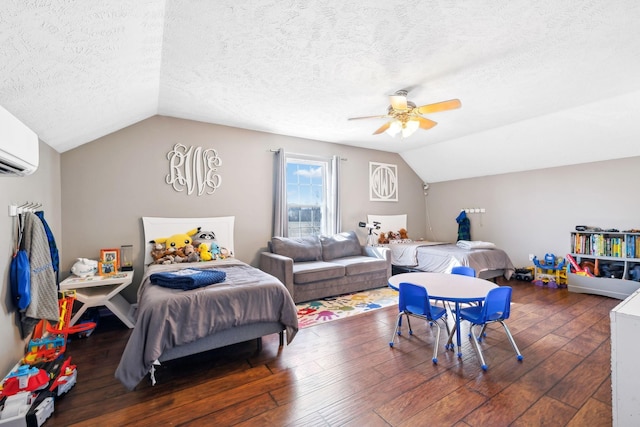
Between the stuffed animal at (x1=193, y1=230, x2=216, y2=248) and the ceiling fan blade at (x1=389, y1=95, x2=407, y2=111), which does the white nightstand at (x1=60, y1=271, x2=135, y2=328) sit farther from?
the ceiling fan blade at (x1=389, y1=95, x2=407, y2=111)

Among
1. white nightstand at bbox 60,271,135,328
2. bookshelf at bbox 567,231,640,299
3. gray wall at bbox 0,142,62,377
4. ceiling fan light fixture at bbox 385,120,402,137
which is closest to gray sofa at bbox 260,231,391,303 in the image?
white nightstand at bbox 60,271,135,328

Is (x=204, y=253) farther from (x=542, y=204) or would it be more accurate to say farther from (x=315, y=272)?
(x=542, y=204)

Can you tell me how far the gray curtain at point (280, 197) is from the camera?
176 inches

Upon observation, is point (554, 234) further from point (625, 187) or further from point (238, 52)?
point (238, 52)

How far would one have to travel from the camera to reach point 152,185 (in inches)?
144

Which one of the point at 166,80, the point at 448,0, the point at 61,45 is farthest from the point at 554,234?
the point at 61,45

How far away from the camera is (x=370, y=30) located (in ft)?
6.58

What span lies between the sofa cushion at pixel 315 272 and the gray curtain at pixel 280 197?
2.23 feet

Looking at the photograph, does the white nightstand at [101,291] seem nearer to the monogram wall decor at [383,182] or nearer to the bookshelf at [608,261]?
the monogram wall decor at [383,182]

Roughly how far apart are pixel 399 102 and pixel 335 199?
2551 millimetres

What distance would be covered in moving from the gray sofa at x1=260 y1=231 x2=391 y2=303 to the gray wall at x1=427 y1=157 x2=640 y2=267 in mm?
2476

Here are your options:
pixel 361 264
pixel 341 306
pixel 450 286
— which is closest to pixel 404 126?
pixel 450 286

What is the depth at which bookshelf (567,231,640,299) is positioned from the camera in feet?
12.4

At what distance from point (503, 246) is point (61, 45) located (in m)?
6.43
